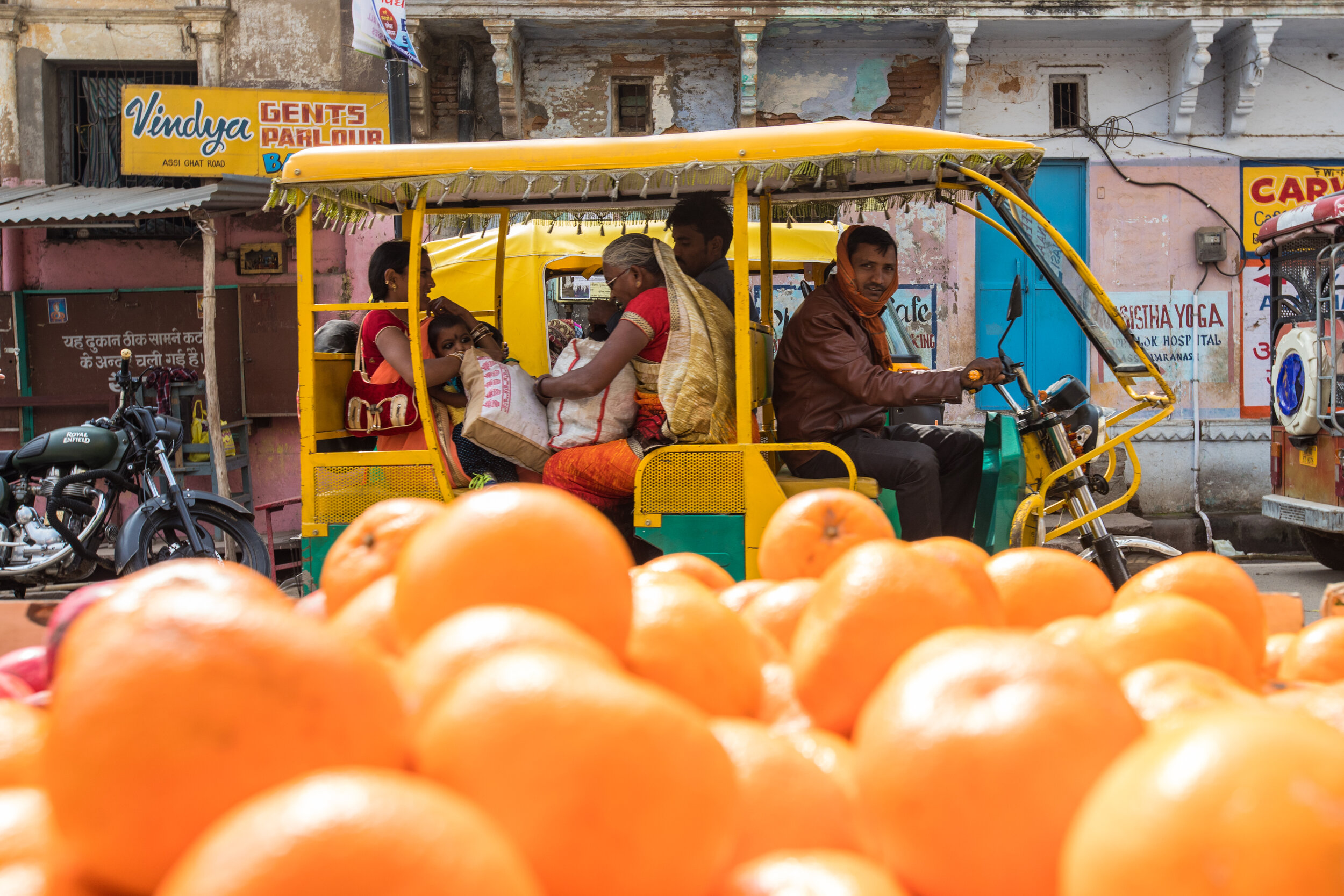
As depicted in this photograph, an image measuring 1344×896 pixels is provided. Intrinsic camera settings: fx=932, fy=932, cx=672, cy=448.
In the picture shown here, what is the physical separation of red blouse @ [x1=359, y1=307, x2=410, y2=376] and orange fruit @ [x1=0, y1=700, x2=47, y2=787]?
322cm

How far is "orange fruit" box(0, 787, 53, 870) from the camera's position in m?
0.81

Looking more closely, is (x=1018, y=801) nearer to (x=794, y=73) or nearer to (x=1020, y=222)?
(x=1020, y=222)

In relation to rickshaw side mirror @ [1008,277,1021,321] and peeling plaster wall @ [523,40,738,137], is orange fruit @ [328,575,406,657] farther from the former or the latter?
peeling plaster wall @ [523,40,738,137]

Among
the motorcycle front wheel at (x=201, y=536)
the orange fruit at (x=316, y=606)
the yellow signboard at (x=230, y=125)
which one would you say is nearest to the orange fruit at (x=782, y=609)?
the orange fruit at (x=316, y=606)

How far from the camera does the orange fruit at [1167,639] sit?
125 cm

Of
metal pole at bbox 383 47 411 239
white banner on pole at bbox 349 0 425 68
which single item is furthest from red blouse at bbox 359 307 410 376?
white banner on pole at bbox 349 0 425 68

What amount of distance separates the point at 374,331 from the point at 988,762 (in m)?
3.89

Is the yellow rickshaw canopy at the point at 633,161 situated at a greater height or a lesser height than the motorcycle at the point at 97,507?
greater

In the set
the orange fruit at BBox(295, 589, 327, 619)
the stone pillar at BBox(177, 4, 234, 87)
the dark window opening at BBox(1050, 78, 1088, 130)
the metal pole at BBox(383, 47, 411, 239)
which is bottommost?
the orange fruit at BBox(295, 589, 327, 619)

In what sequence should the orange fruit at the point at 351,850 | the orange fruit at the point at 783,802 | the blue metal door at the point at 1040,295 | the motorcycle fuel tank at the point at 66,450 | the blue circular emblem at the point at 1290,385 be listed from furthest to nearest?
the blue metal door at the point at 1040,295
the blue circular emblem at the point at 1290,385
the motorcycle fuel tank at the point at 66,450
the orange fruit at the point at 783,802
the orange fruit at the point at 351,850

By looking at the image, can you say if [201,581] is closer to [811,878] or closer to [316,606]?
[316,606]

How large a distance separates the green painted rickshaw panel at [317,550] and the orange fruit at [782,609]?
2.78m

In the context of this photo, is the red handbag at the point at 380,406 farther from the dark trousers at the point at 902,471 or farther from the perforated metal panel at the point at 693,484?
the dark trousers at the point at 902,471

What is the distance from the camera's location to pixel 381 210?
15.8 feet
